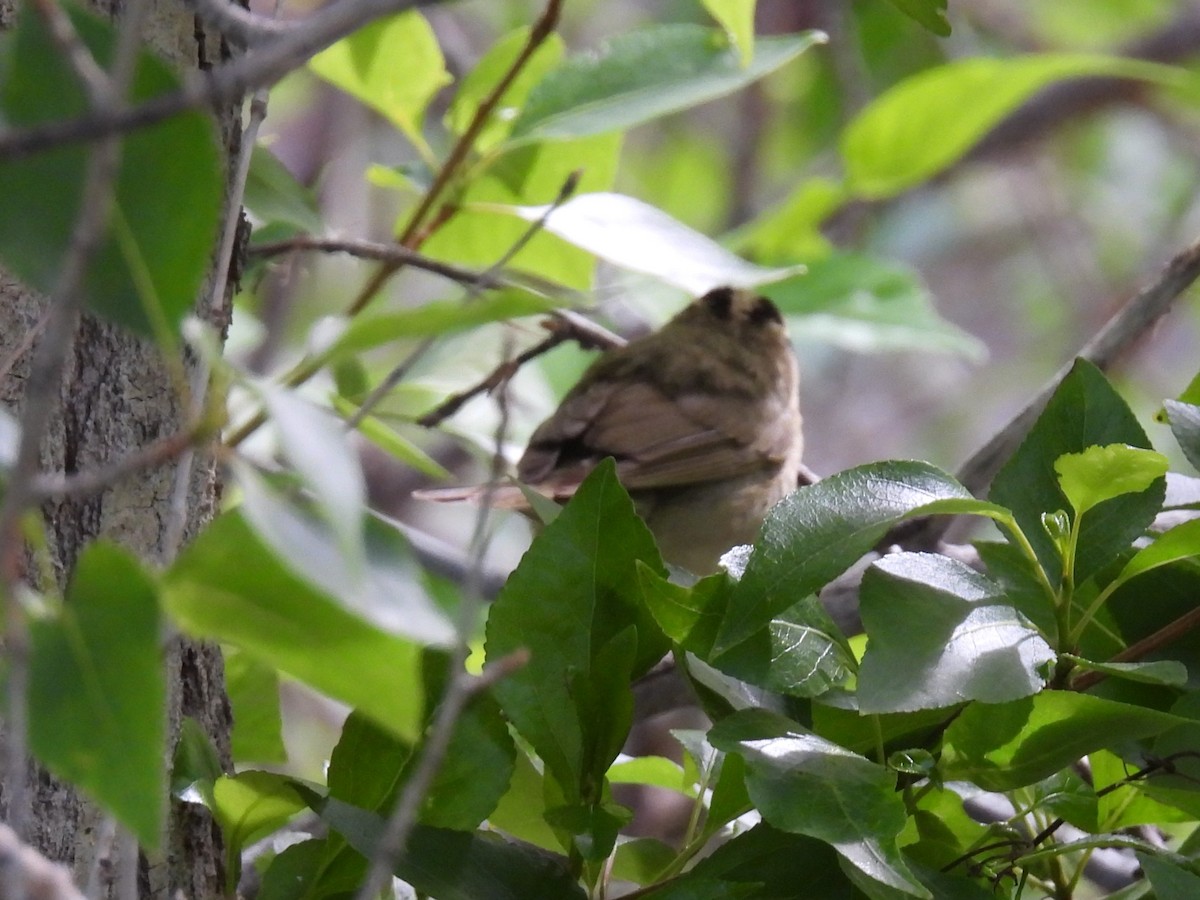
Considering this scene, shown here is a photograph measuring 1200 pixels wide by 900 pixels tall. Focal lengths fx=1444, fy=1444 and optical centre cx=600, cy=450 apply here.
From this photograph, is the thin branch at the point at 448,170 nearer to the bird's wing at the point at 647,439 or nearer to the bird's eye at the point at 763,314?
the bird's wing at the point at 647,439

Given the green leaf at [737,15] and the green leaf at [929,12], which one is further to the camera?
the green leaf at [737,15]

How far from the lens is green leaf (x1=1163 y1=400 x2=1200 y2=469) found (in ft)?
3.70

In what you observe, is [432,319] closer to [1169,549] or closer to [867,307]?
[1169,549]

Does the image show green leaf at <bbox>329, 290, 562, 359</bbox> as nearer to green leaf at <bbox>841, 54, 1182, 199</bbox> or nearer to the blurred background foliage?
green leaf at <bbox>841, 54, 1182, 199</bbox>

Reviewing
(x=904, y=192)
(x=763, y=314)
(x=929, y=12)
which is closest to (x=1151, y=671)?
(x=929, y=12)

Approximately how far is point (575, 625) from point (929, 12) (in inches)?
22.8

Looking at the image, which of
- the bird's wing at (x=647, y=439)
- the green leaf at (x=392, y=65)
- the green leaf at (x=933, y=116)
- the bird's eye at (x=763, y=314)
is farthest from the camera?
the bird's eye at (x=763, y=314)

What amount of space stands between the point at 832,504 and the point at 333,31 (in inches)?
18.4

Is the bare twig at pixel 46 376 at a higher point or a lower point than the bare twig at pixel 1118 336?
higher

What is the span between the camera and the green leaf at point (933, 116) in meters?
2.68

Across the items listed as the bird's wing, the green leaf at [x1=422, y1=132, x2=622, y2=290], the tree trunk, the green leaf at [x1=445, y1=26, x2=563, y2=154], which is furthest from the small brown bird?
the tree trunk

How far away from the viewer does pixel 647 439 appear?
2.96 m

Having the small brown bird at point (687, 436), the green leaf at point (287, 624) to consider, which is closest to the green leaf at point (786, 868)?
the green leaf at point (287, 624)

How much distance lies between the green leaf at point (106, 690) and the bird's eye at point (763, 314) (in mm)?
2817
